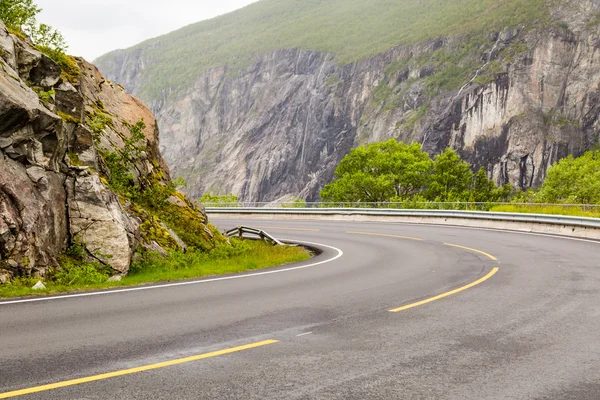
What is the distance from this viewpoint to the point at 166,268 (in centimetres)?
1341

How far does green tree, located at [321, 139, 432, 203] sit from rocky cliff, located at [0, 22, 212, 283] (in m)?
57.3

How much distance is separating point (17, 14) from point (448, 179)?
67674 millimetres

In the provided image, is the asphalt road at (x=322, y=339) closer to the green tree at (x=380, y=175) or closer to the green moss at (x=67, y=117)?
the green moss at (x=67, y=117)

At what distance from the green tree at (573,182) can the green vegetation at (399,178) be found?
10666 mm

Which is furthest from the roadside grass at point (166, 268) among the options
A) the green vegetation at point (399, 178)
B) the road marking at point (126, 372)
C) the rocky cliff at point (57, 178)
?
the green vegetation at point (399, 178)

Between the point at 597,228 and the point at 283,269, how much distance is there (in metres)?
14.5

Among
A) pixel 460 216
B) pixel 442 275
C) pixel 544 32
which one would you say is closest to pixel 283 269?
pixel 442 275

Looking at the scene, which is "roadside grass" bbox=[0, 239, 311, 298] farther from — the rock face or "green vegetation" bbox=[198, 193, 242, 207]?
the rock face

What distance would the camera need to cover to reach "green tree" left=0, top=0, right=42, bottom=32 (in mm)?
16219

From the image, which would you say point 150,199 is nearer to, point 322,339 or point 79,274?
point 79,274

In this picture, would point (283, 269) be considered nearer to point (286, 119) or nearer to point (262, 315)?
point (262, 315)

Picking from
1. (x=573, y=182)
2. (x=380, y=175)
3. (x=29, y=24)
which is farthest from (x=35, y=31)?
(x=573, y=182)

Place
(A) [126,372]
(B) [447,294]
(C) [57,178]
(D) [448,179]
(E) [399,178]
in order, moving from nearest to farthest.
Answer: (A) [126,372], (B) [447,294], (C) [57,178], (E) [399,178], (D) [448,179]

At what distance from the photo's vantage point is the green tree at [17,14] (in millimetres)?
16219
